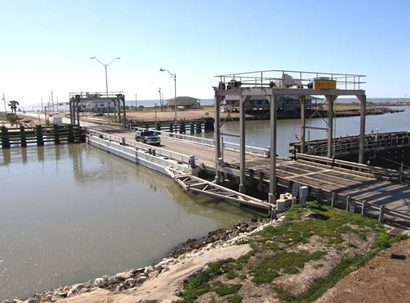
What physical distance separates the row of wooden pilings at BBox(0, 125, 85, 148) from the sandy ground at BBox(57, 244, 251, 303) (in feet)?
142

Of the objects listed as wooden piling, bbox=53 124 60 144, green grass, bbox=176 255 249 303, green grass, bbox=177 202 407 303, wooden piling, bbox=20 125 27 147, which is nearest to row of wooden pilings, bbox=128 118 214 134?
wooden piling, bbox=53 124 60 144

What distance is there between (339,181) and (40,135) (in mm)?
42149

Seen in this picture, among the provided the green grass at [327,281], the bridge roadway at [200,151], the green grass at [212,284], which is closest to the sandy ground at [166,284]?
the green grass at [212,284]

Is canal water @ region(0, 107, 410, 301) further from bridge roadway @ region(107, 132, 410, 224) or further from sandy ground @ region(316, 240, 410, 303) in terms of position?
sandy ground @ region(316, 240, 410, 303)

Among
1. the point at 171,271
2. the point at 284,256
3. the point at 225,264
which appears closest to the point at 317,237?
the point at 284,256

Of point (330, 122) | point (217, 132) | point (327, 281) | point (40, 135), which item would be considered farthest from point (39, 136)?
point (327, 281)

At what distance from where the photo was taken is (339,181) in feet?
65.7

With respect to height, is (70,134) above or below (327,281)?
above

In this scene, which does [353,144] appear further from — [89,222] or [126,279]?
[126,279]

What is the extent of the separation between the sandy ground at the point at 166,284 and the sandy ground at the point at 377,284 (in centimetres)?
342

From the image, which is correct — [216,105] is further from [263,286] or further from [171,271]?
[263,286]

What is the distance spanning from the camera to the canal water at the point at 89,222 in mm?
15000

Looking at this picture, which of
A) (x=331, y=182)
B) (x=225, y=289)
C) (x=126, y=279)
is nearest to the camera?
(x=225, y=289)

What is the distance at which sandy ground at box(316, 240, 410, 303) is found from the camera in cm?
956
